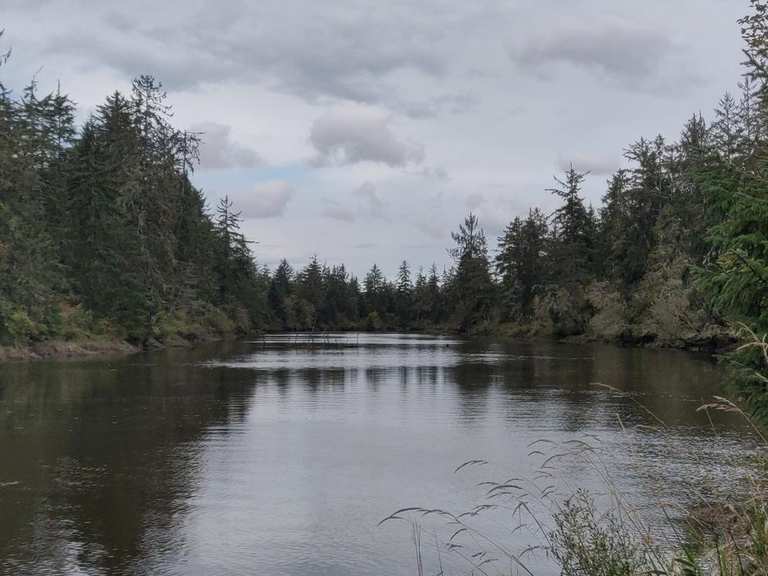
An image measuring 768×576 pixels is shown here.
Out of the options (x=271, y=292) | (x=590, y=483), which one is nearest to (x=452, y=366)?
(x=590, y=483)

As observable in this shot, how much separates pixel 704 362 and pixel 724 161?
1169 inches

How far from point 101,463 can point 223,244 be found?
7957 centimetres

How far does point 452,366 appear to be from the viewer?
128 ft

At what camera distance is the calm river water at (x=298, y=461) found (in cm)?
878

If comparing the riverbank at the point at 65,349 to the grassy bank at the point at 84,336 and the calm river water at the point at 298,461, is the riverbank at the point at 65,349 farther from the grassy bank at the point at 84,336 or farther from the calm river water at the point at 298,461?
the calm river water at the point at 298,461

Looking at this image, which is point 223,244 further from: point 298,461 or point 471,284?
point 298,461

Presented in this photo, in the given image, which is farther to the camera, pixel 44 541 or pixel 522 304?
pixel 522 304

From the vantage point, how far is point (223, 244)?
300 feet

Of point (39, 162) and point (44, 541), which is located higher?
point (39, 162)

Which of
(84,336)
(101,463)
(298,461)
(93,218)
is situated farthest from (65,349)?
(298,461)

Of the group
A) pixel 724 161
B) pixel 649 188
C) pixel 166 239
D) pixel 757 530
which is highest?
pixel 649 188

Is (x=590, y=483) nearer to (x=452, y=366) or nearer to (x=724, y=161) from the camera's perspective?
(x=724, y=161)

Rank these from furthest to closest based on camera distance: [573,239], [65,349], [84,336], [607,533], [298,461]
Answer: [573,239] → [84,336] → [65,349] → [298,461] → [607,533]

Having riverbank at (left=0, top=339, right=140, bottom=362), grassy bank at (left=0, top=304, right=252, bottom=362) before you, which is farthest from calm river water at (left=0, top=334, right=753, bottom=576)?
grassy bank at (left=0, top=304, right=252, bottom=362)
